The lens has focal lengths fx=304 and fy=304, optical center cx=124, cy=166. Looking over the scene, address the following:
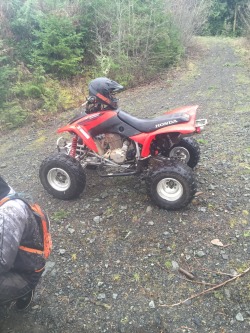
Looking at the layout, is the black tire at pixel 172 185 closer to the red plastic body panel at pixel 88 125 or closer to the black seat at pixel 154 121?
the black seat at pixel 154 121

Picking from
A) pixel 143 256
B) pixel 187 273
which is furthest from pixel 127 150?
pixel 187 273

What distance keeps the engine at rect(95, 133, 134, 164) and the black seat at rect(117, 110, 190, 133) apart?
0.30 m

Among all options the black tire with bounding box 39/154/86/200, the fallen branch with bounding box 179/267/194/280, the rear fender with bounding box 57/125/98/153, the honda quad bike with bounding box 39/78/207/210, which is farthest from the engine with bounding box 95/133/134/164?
the fallen branch with bounding box 179/267/194/280

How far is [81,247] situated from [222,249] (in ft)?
5.28

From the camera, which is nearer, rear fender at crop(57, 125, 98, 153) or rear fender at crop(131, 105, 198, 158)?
rear fender at crop(131, 105, 198, 158)

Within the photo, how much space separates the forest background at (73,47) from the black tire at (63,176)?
444cm

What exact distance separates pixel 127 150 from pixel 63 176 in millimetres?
1005

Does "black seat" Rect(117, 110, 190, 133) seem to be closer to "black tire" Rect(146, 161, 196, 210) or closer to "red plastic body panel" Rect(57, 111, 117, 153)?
"red plastic body panel" Rect(57, 111, 117, 153)

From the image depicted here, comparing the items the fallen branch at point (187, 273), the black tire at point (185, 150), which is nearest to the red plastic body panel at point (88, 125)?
the black tire at point (185, 150)

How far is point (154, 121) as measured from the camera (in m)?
3.91

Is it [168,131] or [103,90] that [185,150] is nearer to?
[168,131]

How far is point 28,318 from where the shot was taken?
280 cm

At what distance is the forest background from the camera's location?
8.94 m

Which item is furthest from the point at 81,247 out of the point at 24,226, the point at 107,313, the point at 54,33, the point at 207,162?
the point at 54,33
